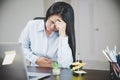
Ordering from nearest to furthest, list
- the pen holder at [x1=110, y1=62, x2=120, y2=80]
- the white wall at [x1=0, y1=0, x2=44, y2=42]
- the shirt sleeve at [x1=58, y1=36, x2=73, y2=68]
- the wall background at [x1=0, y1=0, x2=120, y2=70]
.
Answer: the pen holder at [x1=110, y1=62, x2=120, y2=80], the shirt sleeve at [x1=58, y1=36, x2=73, y2=68], the white wall at [x1=0, y1=0, x2=44, y2=42], the wall background at [x1=0, y1=0, x2=120, y2=70]

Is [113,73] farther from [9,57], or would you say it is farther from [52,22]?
[52,22]

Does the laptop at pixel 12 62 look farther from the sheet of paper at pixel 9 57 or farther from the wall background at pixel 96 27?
the wall background at pixel 96 27

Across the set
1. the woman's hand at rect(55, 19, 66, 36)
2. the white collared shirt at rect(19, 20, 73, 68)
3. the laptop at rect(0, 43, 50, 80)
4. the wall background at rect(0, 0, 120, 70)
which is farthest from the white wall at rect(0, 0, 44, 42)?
the laptop at rect(0, 43, 50, 80)

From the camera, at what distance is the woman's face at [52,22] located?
6.96 feet

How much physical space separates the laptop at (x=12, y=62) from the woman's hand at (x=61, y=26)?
2.81 feet

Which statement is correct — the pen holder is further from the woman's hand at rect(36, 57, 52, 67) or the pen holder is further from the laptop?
the woman's hand at rect(36, 57, 52, 67)

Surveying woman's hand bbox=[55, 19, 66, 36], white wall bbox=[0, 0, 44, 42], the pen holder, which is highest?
white wall bbox=[0, 0, 44, 42]

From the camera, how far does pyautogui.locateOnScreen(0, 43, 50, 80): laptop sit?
1.17 meters

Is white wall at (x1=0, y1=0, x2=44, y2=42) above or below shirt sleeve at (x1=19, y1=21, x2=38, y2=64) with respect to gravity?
above

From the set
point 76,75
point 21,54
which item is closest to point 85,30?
point 76,75

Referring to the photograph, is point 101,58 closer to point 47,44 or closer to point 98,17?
point 98,17

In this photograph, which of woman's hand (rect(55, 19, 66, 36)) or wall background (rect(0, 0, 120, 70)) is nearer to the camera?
woman's hand (rect(55, 19, 66, 36))

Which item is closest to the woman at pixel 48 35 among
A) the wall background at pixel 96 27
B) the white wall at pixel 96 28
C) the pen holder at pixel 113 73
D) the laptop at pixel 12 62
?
the pen holder at pixel 113 73

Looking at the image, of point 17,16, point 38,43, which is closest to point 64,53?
point 38,43
